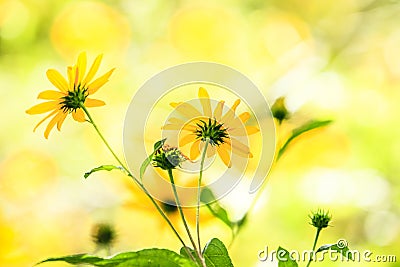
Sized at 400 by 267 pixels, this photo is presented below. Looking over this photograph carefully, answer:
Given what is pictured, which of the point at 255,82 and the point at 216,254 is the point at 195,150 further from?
the point at 255,82

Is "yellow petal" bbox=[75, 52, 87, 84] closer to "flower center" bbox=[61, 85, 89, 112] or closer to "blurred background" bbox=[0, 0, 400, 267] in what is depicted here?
"flower center" bbox=[61, 85, 89, 112]

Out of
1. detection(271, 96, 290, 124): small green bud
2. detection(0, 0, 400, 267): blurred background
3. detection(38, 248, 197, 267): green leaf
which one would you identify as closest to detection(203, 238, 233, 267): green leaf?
detection(38, 248, 197, 267): green leaf

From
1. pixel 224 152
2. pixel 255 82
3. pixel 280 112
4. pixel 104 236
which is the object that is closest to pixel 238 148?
pixel 224 152

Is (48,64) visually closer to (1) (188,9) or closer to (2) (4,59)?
(2) (4,59)

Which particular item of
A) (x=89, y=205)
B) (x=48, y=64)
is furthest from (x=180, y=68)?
(x=48, y=64)

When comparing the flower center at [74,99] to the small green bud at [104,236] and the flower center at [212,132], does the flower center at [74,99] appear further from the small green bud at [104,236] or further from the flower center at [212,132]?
the small green bud at [104,236]

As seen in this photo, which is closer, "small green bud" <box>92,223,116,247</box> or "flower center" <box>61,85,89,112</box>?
"flower center" <box>61,85,89,112</box>
